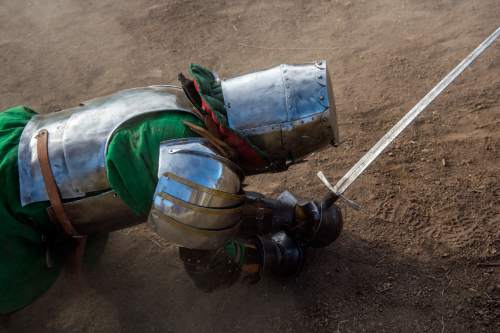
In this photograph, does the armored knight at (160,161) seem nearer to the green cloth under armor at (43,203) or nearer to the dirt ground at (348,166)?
→ the green cloth under armor at (43,203)

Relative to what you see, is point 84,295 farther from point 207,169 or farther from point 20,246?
point 207,169

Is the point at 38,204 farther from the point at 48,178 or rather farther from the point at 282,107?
the point at 282,107

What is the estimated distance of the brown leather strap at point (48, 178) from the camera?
6.72 ft

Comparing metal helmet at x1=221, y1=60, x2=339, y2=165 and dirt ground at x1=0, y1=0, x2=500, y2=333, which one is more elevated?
metal helmet at x1=221, y1=60, x2=339, y2=165

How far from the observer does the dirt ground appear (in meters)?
2.58

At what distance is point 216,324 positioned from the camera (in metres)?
2.60

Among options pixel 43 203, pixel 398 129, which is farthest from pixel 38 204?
pixel 398 129

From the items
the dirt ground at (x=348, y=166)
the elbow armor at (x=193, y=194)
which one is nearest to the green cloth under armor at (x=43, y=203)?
the elbow armor at (x=193, y=194)

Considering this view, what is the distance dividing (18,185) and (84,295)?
1.05 metres

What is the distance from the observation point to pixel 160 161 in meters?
1.91

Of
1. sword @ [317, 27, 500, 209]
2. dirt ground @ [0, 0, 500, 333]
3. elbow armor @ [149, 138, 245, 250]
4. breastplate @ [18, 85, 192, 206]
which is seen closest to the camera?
elbow armor @ [149, 138, 245, 250]

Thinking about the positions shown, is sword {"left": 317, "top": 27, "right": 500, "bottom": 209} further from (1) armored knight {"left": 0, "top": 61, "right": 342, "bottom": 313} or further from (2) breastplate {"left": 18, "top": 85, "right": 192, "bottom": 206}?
(2) breastplate {"left": 18, "top": 85, "right": 192, "bottom": 206}

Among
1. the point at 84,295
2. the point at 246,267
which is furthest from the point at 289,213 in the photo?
the point at 84,295

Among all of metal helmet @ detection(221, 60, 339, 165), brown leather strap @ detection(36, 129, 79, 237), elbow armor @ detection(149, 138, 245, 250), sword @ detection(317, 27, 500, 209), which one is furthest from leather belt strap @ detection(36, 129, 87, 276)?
sword @ detection(317, 27, 500, 209)
